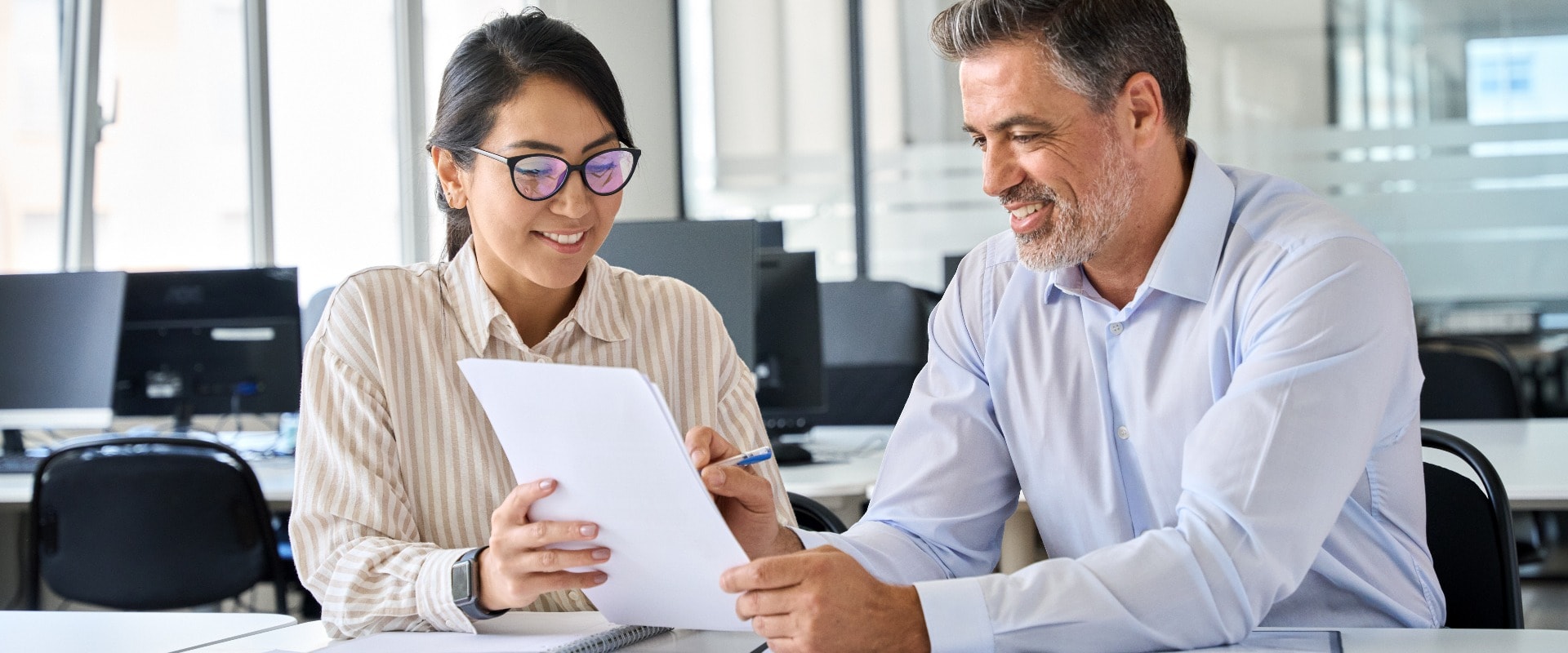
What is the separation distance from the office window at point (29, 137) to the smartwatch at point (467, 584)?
367 centimetres

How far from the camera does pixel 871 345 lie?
3717mm

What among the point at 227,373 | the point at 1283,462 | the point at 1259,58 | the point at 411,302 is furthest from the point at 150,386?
the point at 1259,58

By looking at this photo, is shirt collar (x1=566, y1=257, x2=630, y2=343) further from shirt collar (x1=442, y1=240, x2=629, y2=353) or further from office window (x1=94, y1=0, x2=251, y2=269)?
office window (x1=94, y1=0, x2=251, y2=269)

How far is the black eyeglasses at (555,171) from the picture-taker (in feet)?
4.87

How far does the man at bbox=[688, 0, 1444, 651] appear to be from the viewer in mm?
1153

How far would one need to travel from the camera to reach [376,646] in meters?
1.26

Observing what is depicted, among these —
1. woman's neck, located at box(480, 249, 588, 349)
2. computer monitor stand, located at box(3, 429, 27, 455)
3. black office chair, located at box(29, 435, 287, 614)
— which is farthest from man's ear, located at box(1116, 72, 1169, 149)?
computer monitor stand, located at box(3, 429, 27, 455)

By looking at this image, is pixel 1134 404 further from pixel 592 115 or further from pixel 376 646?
pixel 376 646

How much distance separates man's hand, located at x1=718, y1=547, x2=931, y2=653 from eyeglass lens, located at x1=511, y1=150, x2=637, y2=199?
0.58 metres

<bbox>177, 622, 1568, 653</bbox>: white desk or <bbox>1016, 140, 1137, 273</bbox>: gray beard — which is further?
<bbox>1016, 140, 1137, 273</bbox>: gray beard

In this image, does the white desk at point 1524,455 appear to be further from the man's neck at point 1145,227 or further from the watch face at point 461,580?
the watch face at point 461,580

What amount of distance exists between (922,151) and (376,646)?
5588 mm

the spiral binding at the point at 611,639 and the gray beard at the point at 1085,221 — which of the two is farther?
the gray beard at the point at 1085,221

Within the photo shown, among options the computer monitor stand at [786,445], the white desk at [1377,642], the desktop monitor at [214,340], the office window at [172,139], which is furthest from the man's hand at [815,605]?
the office window at [172,139]
